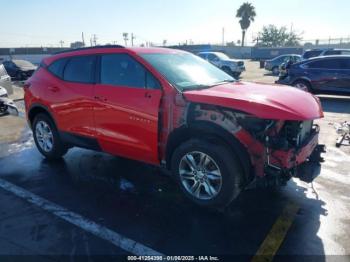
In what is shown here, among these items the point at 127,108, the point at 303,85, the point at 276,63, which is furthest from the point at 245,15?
the point at 127,108

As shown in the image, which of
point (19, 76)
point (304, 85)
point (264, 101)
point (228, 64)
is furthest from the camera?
point (228, 64)

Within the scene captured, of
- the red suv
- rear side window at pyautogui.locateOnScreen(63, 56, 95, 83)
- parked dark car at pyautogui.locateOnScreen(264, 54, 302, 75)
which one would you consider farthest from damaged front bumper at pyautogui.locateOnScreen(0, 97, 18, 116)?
parked dark car at pyautogui.locateOnScreen(264, 54, 302, 75)

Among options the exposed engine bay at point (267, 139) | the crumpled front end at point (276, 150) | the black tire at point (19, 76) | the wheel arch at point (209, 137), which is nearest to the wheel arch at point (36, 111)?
the wheel arch at point (209, 137)

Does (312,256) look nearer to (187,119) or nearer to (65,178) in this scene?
(187,119)

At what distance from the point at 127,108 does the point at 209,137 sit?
1.19 m

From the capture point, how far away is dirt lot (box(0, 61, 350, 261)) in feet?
10.3

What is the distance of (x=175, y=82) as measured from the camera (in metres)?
3.90

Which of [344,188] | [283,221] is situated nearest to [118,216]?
[283,221]

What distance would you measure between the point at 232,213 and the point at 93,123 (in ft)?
7.77

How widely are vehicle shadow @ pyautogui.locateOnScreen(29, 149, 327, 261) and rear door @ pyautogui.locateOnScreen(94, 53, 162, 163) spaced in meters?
0.53

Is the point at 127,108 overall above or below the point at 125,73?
below

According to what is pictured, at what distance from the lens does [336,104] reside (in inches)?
440

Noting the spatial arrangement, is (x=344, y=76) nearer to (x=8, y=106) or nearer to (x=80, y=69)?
(x=80, y=69)

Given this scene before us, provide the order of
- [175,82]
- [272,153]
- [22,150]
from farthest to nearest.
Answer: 1. [22,150]
2. [175,82]
3. [272,153]
